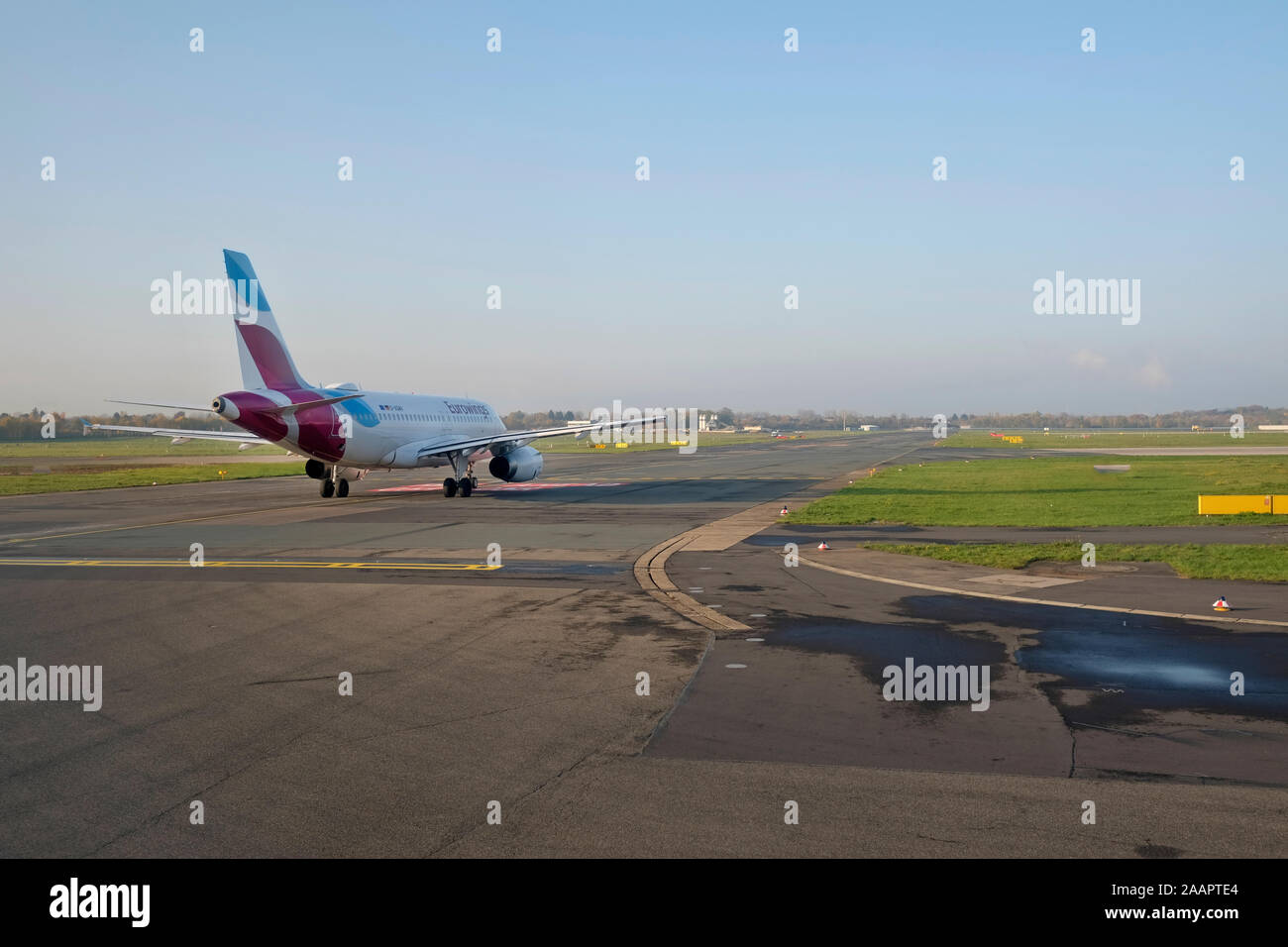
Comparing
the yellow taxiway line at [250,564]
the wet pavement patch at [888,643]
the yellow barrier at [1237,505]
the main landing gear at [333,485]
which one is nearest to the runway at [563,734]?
the wet pavement patch at [888,643]

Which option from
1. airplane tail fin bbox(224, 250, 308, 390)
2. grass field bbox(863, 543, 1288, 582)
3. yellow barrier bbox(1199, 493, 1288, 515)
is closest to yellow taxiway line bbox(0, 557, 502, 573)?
grass field bbox(863, 543, 1288, 582)

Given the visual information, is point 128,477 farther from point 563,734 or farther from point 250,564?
point 563,734

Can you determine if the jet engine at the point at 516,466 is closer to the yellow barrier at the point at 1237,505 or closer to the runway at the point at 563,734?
the runway at the point at 563,734

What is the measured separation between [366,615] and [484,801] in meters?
8.28

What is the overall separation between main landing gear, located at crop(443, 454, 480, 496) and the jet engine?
41.2 inches

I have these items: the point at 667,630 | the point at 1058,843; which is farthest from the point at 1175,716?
the point at 667,630

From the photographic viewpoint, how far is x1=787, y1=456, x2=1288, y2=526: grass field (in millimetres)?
29453

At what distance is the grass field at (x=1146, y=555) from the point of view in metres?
A: 18.1

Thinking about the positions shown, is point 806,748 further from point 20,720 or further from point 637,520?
point 637,520

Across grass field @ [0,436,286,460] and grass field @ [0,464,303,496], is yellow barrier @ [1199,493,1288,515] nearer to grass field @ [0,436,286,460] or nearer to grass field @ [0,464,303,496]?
grass field @ [0,464,303,496]

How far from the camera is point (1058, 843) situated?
20.4ft

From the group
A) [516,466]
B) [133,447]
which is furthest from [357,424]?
[133,447]

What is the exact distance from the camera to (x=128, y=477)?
5528 centimetres

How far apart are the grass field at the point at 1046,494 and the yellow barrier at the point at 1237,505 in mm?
595
